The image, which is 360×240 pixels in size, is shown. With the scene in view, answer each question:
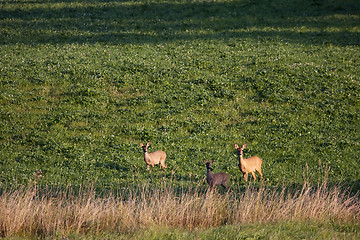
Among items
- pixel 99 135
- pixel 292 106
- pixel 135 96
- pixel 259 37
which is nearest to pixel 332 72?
pixel 292 106

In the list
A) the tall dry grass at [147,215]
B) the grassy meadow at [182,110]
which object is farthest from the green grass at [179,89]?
the tall dry grass at [147,215]

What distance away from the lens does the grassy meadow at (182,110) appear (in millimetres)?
10195

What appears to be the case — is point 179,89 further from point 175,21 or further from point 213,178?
point 175,21

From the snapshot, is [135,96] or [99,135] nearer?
[99,135]

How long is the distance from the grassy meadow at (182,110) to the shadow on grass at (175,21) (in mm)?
191

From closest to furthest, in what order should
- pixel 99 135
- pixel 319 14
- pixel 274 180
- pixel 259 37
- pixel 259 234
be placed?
pixel 259 234, pixel 274 180, pixel 99 135, pixel 259 37, pixel 319 14

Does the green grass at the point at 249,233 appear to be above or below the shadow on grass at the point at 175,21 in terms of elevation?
below

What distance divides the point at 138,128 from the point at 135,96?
442cm

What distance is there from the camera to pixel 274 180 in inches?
569

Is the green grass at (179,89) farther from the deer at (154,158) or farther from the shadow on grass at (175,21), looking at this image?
the deer at (154,158)

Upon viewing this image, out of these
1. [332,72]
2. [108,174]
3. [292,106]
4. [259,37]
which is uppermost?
[259,37]

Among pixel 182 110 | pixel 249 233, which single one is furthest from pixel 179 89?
pixel 249 233

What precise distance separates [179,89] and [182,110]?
9.70ft

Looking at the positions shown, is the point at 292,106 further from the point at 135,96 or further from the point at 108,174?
the point at 108,174
